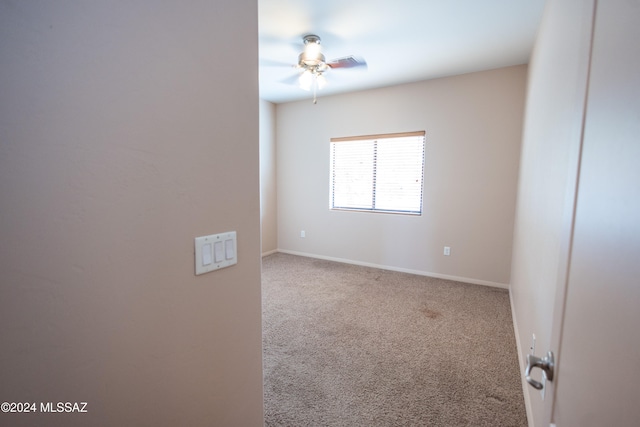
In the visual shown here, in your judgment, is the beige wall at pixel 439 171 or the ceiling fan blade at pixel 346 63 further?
the beige wall at pixel 439 171

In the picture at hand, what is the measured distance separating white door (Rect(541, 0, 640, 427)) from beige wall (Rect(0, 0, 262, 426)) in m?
0.91

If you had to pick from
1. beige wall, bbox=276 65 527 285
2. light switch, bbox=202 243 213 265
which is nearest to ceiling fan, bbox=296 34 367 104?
beige wall, bbox=276 65 527 285

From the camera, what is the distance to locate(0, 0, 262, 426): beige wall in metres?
0.56

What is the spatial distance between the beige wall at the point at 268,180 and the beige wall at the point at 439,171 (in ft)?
1.22

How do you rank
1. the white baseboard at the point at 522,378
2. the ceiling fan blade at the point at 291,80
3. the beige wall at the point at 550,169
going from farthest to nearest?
the ceiling fan blade at the point at 291,80
the white baseboard at the point at 522,378
the beige wall at the point at 550,169

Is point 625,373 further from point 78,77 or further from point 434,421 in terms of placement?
point 434,421

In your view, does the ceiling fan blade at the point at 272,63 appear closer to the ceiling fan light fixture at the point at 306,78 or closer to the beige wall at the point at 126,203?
the ceiling fan light fixture at the point at 306,78

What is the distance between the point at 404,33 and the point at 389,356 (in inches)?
109

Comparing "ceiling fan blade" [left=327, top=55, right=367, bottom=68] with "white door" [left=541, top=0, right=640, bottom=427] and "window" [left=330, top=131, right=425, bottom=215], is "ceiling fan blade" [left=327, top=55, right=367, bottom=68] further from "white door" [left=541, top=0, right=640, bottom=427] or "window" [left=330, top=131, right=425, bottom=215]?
"white door" [left=541, top=0, right=640, bottom=427]

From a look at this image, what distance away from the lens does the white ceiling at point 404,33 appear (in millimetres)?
2234

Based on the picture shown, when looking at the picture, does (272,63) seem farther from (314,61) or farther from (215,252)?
(215,252)

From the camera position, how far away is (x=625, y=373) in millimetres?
377

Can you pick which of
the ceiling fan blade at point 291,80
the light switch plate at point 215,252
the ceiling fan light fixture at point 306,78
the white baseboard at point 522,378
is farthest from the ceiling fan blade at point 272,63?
the white baseboard at point 522,378

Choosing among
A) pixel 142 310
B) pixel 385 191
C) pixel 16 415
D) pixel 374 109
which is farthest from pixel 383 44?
pixel 16 415
